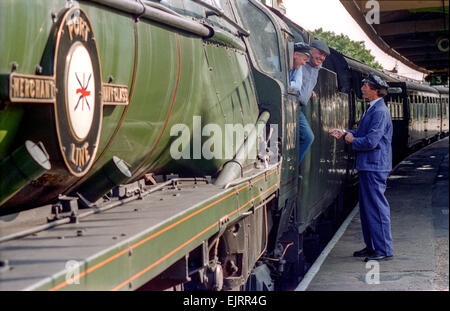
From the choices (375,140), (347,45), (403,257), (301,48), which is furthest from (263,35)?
(347,45)

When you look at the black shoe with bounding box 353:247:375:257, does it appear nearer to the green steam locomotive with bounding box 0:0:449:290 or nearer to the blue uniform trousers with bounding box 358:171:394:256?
the blue uniform trousers with bounding box 358:171:394:256

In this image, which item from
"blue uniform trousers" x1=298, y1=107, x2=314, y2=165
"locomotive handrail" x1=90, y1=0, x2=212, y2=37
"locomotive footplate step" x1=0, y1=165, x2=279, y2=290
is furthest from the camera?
"blue uniform trousers" x1=298, y1=107, x2=314, y2=165

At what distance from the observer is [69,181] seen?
3145 mm

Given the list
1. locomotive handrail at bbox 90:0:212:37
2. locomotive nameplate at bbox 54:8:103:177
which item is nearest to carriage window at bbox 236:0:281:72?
locomotive handrail at bbox 90:0:212:37

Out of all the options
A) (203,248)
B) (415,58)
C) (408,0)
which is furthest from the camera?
(415,58)

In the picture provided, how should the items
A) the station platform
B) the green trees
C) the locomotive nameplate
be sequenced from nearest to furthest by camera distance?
1. the locomotive nameplate
2. the station platform
3. the green trees

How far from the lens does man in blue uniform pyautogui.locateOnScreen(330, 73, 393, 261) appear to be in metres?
7.00

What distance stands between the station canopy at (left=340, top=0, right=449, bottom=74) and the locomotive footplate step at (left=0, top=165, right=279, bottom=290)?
7115mm

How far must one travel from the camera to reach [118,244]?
259 cm

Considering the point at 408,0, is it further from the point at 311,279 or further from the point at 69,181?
the point at 69,181

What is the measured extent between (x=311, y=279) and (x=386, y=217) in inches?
42.3

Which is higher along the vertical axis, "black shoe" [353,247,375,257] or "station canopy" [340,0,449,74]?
"station canopy" [340,0,449,74]

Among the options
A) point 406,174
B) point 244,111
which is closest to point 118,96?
point 244,111

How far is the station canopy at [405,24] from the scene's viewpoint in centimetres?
1275
